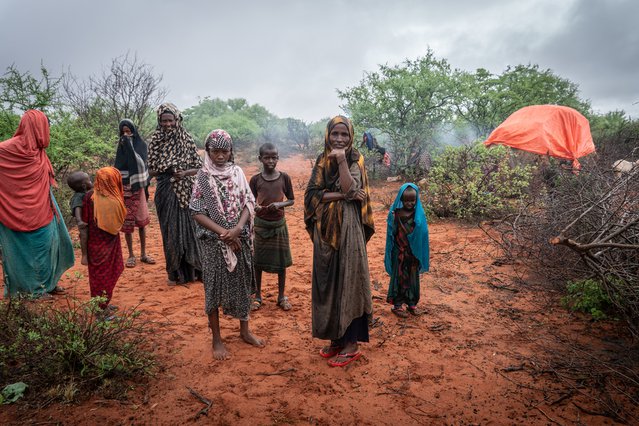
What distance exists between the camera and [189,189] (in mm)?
4500

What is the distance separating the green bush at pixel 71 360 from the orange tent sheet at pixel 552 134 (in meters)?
9.97

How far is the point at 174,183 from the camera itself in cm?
446

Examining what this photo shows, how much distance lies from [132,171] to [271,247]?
2594 millimetres

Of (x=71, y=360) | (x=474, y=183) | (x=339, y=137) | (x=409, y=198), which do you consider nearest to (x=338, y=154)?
(x=339, y=137)

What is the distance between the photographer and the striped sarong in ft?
12.5

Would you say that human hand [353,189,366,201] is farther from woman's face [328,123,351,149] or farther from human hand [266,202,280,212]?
human hand [266,202,280,212]

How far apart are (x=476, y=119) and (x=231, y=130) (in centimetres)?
1404

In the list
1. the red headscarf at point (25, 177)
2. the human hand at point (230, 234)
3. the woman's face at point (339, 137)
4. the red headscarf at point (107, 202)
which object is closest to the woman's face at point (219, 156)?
the human hand at point (230, 234)

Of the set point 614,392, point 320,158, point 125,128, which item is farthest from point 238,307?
point 125,128

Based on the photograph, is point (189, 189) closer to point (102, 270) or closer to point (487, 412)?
point (102, 270)

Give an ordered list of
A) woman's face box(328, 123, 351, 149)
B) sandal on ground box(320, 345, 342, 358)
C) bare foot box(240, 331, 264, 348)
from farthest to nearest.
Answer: bare foot box(240, 331, 264, 348)
sandal on ground box(320, 345, 342, 358)
woman's face box(328, 123, 351, 149)

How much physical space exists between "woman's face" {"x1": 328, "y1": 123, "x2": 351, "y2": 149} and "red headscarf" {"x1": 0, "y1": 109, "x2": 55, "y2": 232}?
321 cm

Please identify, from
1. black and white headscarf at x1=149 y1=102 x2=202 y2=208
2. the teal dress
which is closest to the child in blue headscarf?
black and white headscarf at x1=149 y1=102 x2=202 y2=208

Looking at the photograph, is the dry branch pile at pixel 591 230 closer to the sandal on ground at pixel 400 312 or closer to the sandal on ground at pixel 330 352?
the sandal on ground at pixel 400 312
